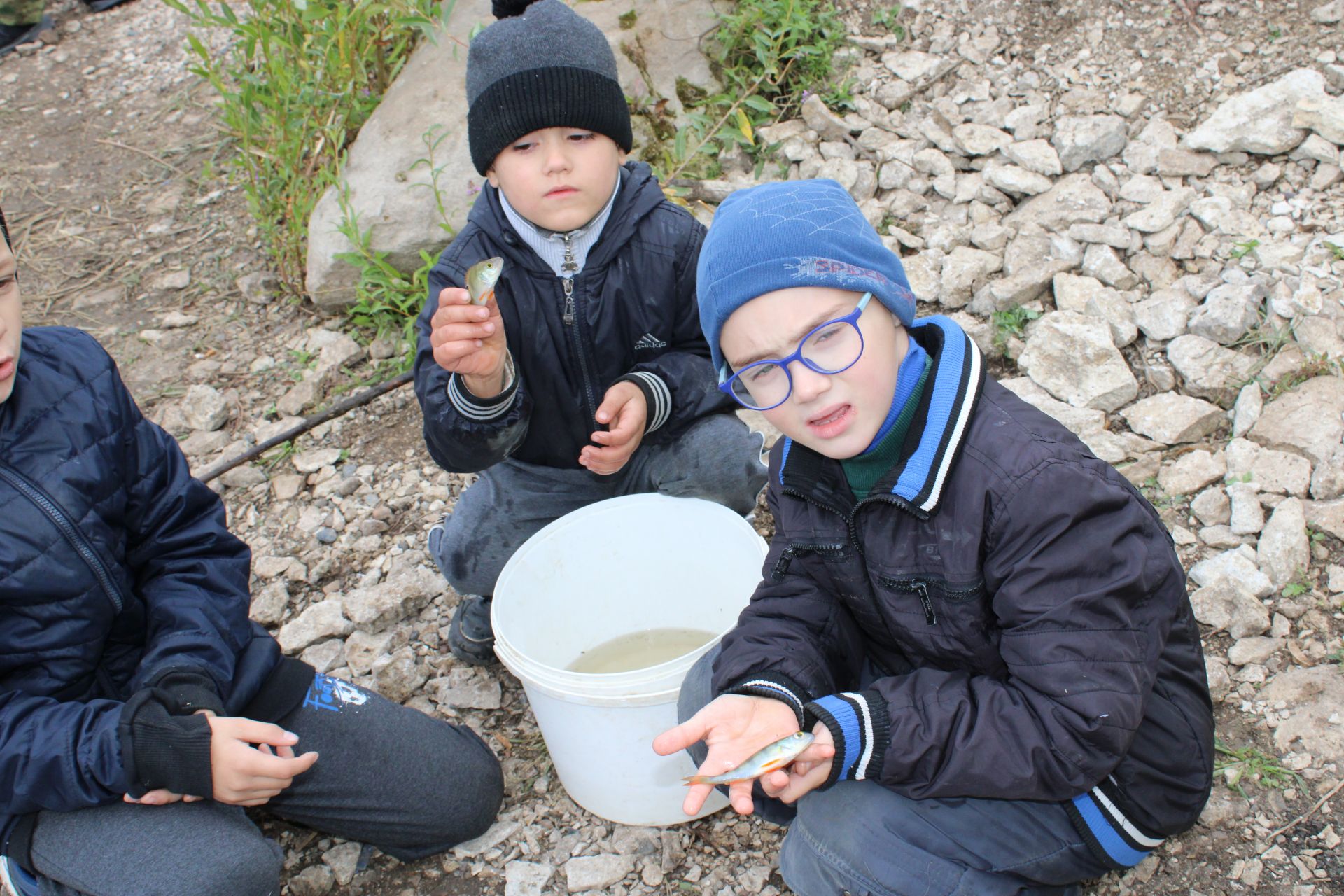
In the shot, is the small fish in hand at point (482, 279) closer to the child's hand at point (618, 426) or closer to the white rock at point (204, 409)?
the child's hand at point (618, 426)

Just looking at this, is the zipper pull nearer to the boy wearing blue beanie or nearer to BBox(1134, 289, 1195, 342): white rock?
the boy wearing blue beanie

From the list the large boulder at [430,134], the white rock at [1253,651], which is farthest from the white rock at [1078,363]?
the large boulder at [430,134]

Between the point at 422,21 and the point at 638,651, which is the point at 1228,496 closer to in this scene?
the point at 638,651

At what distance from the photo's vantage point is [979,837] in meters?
1.57

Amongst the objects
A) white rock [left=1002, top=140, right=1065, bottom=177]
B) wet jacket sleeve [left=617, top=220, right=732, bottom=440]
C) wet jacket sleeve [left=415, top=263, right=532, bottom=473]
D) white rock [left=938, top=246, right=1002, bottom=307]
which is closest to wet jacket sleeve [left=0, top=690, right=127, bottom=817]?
wet jacket sleeve [left=415, top=263, right=532, bottom=473]

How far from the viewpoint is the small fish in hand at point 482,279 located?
1858 mm

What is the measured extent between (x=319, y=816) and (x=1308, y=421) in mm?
2217

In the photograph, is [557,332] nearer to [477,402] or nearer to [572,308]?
[572,308]

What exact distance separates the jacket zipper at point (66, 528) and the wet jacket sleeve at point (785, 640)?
108cm

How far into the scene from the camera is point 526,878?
1990 mm

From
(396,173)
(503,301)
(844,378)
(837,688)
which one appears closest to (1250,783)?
(837,688)

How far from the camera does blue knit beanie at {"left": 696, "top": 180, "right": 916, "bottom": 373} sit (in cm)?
148

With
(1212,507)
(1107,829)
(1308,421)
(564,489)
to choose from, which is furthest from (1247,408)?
(564,489)

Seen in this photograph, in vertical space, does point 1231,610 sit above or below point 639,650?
above
